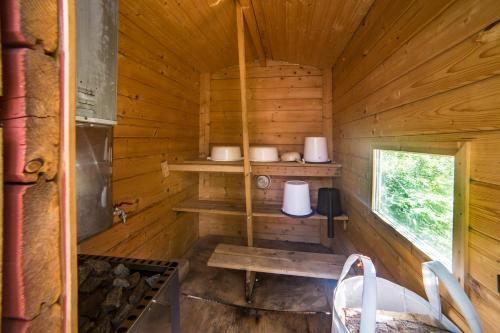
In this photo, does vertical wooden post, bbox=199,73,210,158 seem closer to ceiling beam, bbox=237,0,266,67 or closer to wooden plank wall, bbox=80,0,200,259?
wooden plank wall, bbox=80,0,200,259

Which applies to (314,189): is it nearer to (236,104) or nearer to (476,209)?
(236,104)

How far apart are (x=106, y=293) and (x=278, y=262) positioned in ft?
3.94

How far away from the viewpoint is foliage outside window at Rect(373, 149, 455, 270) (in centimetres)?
76

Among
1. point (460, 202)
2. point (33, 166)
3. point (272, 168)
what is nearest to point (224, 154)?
point (272, 168)

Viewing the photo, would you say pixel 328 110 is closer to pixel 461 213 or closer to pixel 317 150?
pixel 317 150

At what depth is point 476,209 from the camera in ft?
2.06

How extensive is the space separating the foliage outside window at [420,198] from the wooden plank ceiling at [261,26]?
3.22 feet

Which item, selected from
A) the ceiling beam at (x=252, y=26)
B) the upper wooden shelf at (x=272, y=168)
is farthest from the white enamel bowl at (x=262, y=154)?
the ceiling beam at (x=252, y=26)

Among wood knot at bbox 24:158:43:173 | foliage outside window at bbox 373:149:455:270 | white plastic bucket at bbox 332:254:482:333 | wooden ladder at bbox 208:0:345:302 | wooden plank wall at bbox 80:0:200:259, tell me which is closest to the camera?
wood knot at bbox 24:158:43:173

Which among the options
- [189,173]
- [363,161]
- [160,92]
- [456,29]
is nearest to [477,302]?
[456,29]

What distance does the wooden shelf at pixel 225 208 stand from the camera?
6.82 feet

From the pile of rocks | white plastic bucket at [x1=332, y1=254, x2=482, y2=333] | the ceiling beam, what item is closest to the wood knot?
the pile of rocks

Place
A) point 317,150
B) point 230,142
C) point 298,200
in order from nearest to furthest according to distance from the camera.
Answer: point 298,200 < point 317,150 < point 230,142

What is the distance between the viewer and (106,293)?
75 cm
